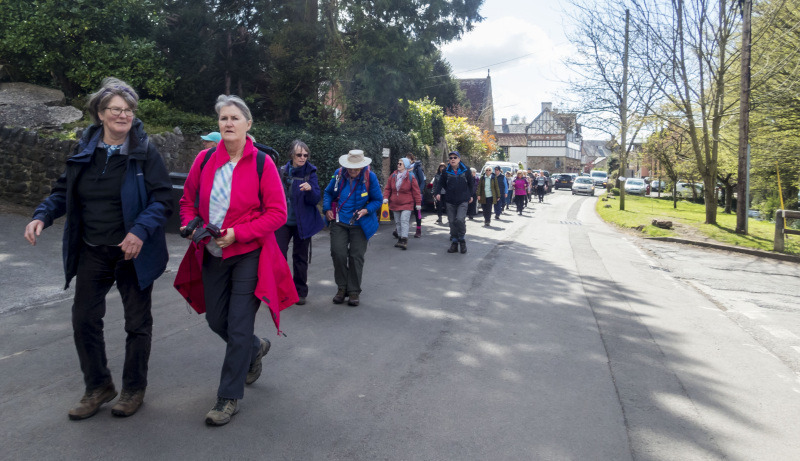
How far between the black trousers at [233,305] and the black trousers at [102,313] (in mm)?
406

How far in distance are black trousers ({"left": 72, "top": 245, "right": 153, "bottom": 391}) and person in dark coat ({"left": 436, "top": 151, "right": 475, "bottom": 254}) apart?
26.5 feet

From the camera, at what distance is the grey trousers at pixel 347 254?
6938 millimetres

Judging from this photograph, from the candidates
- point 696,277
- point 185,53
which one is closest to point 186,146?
point 185,53

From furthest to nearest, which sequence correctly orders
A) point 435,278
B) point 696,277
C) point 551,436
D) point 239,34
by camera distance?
point 239,34 → point 696,277 → point 435,278 → point 551,436

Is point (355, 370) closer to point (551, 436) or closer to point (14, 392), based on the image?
point (551, 436)

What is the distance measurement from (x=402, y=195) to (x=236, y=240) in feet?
26.5

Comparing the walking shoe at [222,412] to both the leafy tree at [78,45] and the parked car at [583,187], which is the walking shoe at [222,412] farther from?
the parked car at [583,187]

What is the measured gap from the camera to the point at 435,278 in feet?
28.4

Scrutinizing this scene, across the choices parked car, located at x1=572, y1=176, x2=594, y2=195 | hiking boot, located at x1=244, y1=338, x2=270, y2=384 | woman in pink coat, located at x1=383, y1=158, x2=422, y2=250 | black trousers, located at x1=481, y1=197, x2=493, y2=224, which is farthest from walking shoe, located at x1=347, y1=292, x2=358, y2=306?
parked car, located at x1=572, y1=176, x2=594, y2=195

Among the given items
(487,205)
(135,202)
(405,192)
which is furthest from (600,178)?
(135,202)

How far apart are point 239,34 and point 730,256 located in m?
14.5

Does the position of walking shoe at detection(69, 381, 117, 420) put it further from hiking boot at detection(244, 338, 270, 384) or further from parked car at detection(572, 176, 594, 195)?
parked car at detection(572, 176, 594, 195)

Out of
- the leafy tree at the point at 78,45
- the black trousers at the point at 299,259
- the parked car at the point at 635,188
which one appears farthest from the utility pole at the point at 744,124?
the parked car at the point at 635,188

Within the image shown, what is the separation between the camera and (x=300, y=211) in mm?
6852
